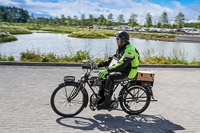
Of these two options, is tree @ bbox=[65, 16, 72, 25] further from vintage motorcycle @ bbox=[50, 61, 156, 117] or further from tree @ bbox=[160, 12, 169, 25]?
vintage motorcycle @ bbox=[50, 61, 156, 117]

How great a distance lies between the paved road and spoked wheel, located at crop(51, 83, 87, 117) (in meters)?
0.17

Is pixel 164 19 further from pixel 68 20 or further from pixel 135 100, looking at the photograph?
pixel 135 100

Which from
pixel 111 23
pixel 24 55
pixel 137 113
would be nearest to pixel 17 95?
pixel 137 113

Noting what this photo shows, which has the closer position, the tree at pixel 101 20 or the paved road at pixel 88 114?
the paved road at pixel 88 114

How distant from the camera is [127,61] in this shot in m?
5.07

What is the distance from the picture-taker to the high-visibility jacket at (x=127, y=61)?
507 cm

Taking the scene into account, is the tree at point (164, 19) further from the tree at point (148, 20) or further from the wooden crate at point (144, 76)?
the wooden crate at point (144, 76)

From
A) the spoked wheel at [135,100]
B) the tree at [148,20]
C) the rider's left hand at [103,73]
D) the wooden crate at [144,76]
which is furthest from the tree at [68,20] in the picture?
the rider's left hand at [103,73]

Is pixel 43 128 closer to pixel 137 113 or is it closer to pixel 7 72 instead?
pixel 137 113

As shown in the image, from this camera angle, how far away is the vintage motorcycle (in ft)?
16.9

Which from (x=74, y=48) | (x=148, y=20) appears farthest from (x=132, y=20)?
(x=74, y=48)

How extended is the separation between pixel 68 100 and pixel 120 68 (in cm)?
139

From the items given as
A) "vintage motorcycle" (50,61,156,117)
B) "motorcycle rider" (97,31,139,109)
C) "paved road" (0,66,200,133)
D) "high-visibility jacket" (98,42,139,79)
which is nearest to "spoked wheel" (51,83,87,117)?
"vintage motorcycle" (50,61,156,117)

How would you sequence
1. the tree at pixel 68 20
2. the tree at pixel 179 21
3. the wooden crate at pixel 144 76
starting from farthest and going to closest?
the tree at pixel 68 20 → the tree at pixel 179 21 → the wooden crate at pixel 144 76
